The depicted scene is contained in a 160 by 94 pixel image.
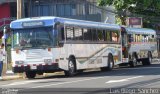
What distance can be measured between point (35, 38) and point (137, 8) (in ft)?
101

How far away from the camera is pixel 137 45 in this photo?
4047cm

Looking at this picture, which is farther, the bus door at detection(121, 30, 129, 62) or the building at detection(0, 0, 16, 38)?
the building at detection(0, 0, 16, 38)

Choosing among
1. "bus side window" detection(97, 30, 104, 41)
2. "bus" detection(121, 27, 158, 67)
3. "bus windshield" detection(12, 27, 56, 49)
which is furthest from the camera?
"bus" detection(121, 27, 158, 67)

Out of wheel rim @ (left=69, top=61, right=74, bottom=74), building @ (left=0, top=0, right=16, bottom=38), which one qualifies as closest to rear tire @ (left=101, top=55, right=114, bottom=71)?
wheel rim @ (left=69, top=61, right=74, bottom=74)

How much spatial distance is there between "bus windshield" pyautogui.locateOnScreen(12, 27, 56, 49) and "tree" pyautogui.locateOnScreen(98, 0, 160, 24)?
2691cm

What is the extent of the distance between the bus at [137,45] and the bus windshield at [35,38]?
11.7 meters

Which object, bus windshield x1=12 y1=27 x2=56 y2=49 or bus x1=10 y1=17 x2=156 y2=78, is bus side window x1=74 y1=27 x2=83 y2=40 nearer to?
bus x1=10 y1=17 x2=156 y2=78

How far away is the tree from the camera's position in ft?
174

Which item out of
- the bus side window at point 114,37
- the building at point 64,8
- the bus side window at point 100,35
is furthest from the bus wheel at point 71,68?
the building at point 64,8

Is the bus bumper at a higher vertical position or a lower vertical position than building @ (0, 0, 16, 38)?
lower

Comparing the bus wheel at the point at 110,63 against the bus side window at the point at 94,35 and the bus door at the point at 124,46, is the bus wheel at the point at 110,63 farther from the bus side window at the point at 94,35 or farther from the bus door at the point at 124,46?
the bus door at the point at 124,46

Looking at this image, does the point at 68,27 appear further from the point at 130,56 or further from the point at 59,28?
the point at 130,56

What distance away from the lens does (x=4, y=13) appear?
74375 millimetres

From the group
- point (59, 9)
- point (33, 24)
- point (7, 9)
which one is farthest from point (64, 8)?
point (33, 24)
